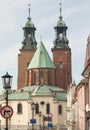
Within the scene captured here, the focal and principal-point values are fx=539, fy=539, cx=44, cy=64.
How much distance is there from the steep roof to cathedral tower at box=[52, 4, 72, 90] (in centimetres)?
235

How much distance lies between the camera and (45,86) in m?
136

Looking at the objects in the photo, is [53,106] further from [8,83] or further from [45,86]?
[8,83]

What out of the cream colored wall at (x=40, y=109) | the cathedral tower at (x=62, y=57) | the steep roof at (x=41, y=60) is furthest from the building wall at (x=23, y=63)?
the cream colored wall at (x=40, y=109)

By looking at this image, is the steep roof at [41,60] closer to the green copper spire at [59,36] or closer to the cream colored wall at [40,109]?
the green copper spire at [59,36]

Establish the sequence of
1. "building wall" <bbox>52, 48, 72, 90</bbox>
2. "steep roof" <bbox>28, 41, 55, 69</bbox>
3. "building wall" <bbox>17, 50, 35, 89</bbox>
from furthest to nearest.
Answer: "building wall" <bbox>17, 50, 35, 89</bbox> → "building wall" <bbox>52, 48, 72, 90</bbox> → "steep roof" <bbox>28, 41, 55, 69</bbox>

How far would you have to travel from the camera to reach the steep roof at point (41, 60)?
144 metres

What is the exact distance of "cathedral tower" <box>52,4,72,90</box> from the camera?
472 feet

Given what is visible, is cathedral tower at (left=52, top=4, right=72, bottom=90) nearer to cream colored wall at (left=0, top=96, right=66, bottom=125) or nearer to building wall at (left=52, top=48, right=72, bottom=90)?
building wall at (left=52, top=48, right=72, bottom=90)

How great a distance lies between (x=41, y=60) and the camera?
14525 cm

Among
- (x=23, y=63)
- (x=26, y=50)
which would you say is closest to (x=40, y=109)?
(x=23, y=63)

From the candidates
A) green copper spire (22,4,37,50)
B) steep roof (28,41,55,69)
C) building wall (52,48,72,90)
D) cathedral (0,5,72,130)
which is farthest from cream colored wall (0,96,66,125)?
green copper spire (22,4,37,50)

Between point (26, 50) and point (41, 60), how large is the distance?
5.56 m

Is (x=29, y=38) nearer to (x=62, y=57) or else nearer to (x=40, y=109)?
(x=62, y=57)

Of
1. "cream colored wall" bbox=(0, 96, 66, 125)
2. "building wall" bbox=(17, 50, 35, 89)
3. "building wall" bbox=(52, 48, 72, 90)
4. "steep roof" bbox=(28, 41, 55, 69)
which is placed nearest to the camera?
"cream colored wall" bbox=(0, 96, 66, 125)
